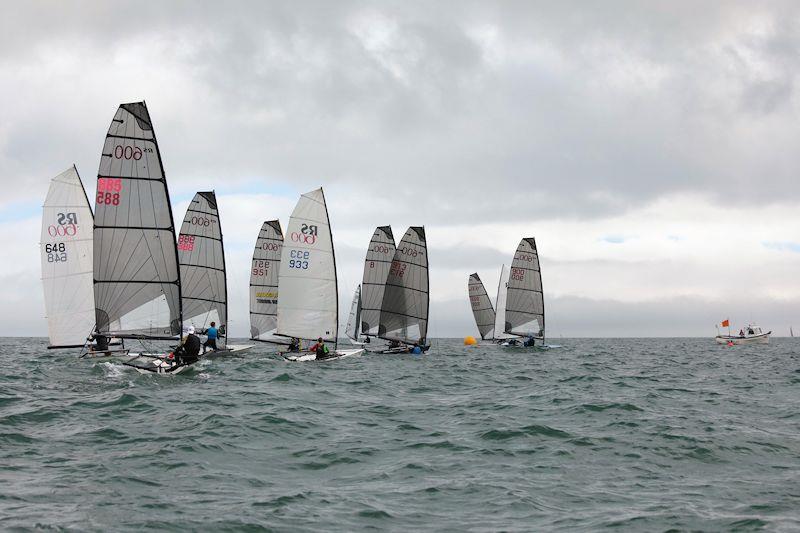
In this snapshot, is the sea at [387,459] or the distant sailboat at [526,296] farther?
the distant sailboat at [526,296]

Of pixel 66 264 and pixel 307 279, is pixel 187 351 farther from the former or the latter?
pixel 307 279

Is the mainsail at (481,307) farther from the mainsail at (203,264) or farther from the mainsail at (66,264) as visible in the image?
the mainsail at (66,264)

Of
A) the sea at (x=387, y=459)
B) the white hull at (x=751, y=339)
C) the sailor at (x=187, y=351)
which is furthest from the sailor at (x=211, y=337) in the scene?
the white hull at (x=751, y=339)

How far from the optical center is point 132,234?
2767 centimetres

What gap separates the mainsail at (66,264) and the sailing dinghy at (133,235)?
8566mm

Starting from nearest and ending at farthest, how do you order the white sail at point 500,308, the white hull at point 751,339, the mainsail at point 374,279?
the mainsail at point 374,279 < the white sail at point 500,308 < the white hull at point 751,339

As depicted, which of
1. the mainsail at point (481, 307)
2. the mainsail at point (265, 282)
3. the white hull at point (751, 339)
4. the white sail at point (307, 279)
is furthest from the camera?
the white hull at point (751, 339)

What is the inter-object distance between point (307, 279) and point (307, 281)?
0.11 meters

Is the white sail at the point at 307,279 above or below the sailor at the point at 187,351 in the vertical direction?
above

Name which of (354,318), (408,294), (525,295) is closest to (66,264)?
(408,294)

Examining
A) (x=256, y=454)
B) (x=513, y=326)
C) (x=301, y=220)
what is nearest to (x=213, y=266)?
(x=301, y=220)

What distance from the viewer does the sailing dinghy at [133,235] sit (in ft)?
90.5

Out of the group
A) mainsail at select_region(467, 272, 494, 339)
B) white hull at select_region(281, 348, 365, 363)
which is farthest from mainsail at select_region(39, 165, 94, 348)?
mainsail at select_region(467, 272, 494, 339)

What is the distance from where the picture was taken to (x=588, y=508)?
9641 mm
